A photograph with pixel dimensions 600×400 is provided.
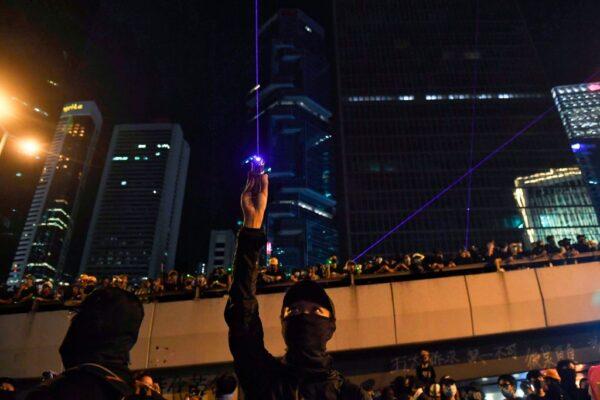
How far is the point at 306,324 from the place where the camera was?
2262 millimetres

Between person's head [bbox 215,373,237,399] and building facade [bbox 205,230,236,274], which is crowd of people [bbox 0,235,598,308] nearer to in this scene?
person's head [bbox 215,373,237,399]

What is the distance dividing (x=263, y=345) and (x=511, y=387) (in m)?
7.12

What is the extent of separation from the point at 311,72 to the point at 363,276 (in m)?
145

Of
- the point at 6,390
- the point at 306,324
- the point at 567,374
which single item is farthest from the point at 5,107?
the point at 567,374

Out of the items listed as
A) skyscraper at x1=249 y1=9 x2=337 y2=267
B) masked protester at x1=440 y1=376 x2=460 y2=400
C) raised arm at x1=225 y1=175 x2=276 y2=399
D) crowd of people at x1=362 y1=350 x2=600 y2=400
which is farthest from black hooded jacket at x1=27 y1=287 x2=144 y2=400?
skyscraper at x1=249 y1=9 x2=337 y2=267

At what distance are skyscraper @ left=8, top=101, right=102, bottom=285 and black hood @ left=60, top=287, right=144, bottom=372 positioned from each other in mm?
164222

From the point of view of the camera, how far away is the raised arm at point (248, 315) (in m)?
2.09

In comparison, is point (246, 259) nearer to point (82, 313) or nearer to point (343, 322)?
point (82, 313)

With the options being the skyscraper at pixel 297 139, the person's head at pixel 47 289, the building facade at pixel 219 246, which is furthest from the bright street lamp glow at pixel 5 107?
the building facade at pixel 219 246

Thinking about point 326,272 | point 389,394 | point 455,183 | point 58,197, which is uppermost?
point 58,197

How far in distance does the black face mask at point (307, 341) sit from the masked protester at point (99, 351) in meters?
0.82

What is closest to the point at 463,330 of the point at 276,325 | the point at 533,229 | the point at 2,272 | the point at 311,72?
the point at 276,325

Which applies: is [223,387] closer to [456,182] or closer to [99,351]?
[99,351]

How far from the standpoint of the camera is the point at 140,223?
522 ft
